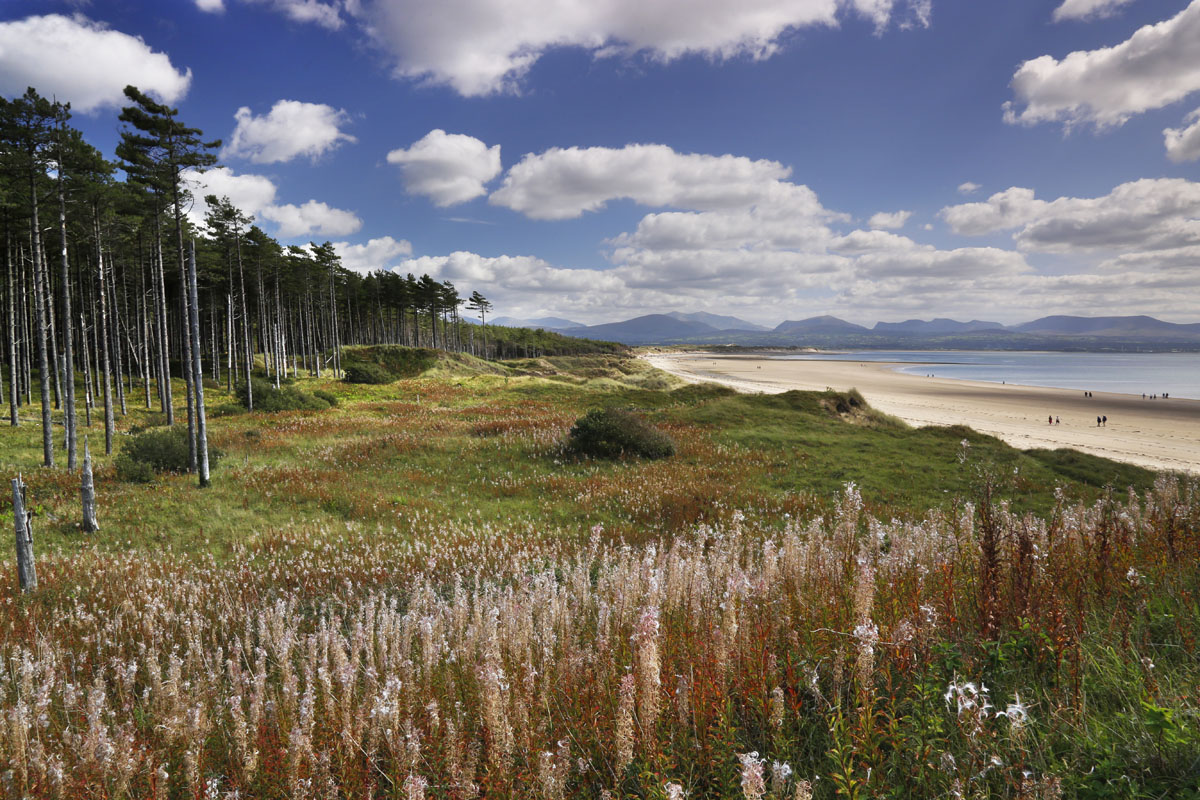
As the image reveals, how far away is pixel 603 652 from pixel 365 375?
5668 centimetres

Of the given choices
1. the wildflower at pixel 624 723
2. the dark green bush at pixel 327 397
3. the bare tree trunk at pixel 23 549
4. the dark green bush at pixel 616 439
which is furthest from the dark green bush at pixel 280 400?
the wildflower at pixel 624 723

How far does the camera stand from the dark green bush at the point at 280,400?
35.8 meters

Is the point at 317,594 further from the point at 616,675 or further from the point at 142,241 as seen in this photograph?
the point at 142,241

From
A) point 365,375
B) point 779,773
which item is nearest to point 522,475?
point 779,773

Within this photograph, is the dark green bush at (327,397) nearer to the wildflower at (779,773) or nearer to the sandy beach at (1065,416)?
the wildflower at (779,773)

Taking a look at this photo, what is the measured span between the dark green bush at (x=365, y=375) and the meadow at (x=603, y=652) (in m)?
42.0

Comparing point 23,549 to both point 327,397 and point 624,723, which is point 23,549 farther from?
point 327,397

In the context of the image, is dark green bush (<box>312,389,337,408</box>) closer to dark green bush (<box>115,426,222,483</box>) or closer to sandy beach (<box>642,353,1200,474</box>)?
dark green bush (<box>115,426,222,483</box>)

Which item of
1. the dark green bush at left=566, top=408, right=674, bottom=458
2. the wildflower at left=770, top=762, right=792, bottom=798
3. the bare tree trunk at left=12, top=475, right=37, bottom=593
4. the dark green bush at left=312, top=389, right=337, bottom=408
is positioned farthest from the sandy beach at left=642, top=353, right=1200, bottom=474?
the dark green bush at left=312, top=389, right=337, bottom=408

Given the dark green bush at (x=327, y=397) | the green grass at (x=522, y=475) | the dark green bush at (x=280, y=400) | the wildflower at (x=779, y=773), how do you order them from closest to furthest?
the wildflower at (x=779, y=773) → the green grass at (x=522, y=475) → the dark green bush at (x=280, y=400) → the dark green bush at (x=327, y=397)

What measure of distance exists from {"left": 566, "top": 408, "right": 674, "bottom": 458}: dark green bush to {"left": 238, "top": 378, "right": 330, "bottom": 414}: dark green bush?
23404 millimetres

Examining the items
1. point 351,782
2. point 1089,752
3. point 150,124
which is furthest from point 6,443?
point 1089,752

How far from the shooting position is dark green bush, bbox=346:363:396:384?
181 ft

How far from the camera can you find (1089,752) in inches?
113
